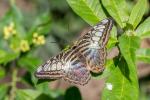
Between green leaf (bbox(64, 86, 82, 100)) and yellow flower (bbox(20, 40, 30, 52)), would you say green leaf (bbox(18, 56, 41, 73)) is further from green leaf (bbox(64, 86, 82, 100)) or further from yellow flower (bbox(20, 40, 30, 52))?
green leaf (bbox(64, 86, 82, 100))

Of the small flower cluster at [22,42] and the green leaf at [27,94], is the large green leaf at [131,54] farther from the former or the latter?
the small flower cluster at [22,42]

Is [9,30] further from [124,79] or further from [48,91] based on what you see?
[124,79]

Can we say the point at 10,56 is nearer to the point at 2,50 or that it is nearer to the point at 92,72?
the point at 2,50

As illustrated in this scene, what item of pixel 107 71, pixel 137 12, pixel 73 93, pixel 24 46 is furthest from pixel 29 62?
pixel 137 12

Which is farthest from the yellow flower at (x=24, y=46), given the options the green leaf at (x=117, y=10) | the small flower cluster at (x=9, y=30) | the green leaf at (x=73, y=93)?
the green leaf at (x=117, y=10)

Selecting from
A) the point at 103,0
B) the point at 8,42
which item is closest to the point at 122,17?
the point at 103,0

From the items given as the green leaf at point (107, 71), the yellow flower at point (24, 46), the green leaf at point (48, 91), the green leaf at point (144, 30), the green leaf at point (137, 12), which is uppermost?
the green leaf at point (137, 12)
